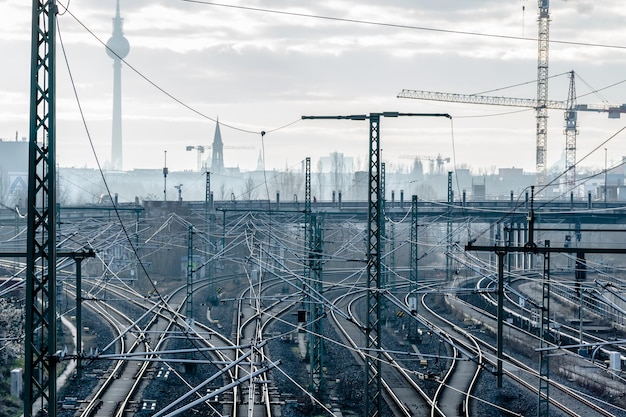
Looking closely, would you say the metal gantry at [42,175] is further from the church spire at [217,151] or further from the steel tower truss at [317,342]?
the church spire at [217,151]

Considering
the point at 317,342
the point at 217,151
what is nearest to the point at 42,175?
the point at 317,342

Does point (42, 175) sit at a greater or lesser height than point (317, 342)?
greater

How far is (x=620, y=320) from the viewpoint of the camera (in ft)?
97.8

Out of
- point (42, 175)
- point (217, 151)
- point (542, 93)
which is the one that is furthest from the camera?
point (217, 151)

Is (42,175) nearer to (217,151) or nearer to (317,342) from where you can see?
(317,342)

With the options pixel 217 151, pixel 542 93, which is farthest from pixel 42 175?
pixel 217 151

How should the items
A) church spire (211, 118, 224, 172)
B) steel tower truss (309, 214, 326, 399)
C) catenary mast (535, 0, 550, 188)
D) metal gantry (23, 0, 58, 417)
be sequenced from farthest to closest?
church spire (211, 118, 224, 172)
catenary mast (535, 0, 550, 188)
steel tower truss (309, 214, 326, 399)
metal gantry (23, 0, 58, 417)

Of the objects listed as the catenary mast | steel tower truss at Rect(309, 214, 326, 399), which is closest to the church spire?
the catenary mast

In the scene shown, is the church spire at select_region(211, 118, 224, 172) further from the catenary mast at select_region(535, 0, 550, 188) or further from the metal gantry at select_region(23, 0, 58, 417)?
the metal gantry at select_region(23, 0, 58, 417)

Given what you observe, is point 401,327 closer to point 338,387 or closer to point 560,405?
point 338,387

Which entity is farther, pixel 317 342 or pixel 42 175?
pixel 317 342

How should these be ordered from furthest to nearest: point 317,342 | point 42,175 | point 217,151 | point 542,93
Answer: point 217,151 → point 542,93 → point 317,342 → point 42,175

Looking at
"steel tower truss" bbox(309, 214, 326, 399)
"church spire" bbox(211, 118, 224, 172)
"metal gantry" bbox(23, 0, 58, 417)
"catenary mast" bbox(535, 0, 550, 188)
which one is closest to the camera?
"metal gantry" bbox(23, 0, 58, 417)

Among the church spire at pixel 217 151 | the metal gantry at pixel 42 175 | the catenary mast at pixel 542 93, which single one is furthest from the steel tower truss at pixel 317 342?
the church spire at pixel 217 151
